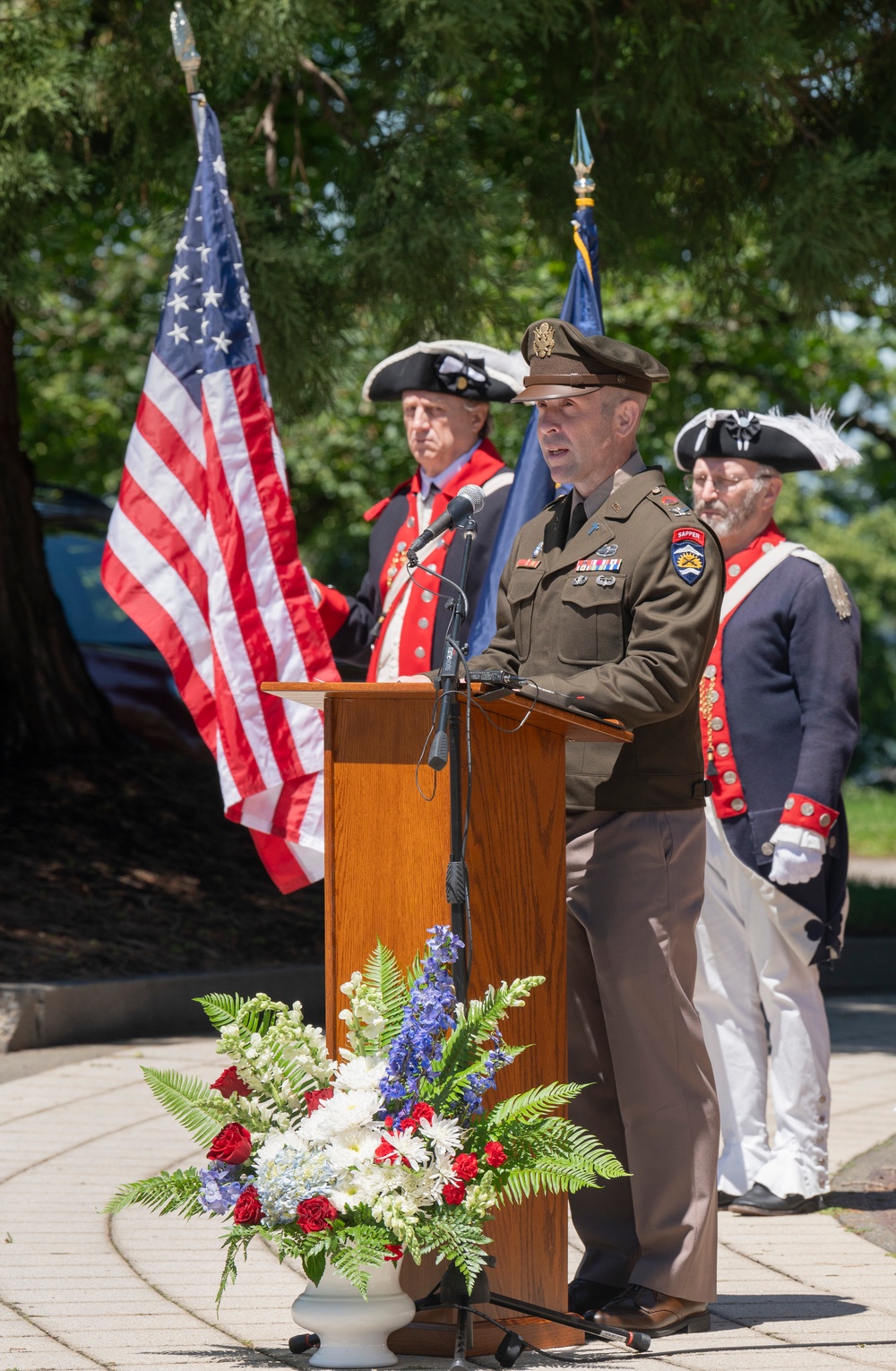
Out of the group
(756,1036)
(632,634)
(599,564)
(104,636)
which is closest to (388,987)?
(632,634)

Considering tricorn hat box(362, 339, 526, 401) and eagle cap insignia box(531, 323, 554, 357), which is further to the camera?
tricorn hat box(362, 339, 526, 401)

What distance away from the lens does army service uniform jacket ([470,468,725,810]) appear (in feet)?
12.4

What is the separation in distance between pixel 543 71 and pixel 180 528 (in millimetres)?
3678

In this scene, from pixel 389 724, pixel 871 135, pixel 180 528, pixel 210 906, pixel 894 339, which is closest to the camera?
pixel 389 724

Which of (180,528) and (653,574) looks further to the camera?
(180,528)

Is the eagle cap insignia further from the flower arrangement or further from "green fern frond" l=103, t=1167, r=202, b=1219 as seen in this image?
"green fern frond" l=103, t=1167, r=202, b=1219

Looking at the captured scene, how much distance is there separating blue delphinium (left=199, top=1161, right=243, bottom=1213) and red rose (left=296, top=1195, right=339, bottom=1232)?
16 cm

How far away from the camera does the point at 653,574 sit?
3.90m

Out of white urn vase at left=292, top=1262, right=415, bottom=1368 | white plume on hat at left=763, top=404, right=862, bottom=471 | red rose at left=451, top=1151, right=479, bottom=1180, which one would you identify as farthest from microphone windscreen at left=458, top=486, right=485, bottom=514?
white plume on hat at left=763, top=404, right=862, bottom=471

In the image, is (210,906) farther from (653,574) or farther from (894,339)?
(894,339)

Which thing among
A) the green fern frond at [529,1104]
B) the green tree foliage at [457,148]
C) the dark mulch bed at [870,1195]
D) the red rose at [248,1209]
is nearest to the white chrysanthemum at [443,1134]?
the green fern frond at [529,1104]

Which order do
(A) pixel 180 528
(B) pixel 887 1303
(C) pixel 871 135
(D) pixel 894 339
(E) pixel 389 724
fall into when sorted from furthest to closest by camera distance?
(D) pixel 894 339, (C) pixel 871 135, (A) pixel 180 528, (B) pixel 887 1303, (E) pixel 389 724

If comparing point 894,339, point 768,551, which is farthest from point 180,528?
point 894,339

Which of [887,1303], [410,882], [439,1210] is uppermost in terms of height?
[410,882]
